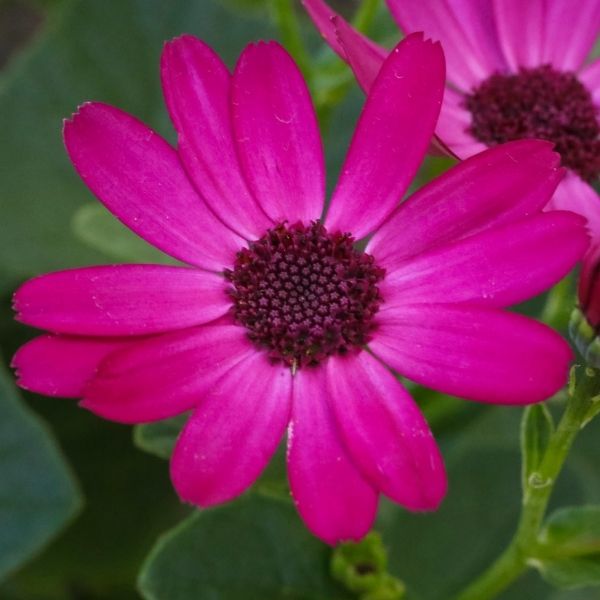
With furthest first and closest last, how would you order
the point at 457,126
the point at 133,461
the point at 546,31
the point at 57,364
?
the point at 133,461, the point at 546,31, the point at 457,126, the point at 57,364

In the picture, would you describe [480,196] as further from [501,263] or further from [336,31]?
[336,31]

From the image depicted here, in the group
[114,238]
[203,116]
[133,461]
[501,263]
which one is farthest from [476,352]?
[133,461]

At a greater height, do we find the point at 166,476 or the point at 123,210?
the point at 123,210

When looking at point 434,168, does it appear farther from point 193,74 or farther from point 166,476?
point 166,476

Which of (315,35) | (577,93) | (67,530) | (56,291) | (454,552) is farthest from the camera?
(315,35)

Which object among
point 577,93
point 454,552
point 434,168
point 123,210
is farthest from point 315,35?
point 123,210

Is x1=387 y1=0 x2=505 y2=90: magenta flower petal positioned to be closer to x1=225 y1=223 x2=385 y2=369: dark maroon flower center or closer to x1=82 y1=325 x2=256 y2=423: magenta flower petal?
x1=225 y1=223 x2=385 y2=369: dark maroon flower center
